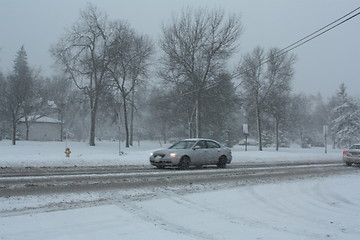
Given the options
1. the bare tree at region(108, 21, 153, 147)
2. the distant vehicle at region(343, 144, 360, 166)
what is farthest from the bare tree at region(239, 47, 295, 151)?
the distant vehicle at region(343, 144, 360, 166)

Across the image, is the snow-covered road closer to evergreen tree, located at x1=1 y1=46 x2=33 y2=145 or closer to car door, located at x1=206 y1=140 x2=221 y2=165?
car door, located at x1=206 y1=140 x2=221 y2=165

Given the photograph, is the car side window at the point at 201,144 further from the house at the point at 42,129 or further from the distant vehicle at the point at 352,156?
the house at the point at 42,129

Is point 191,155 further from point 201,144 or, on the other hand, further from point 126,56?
point 126,56

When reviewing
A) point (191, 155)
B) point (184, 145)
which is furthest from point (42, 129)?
point (191, 155)

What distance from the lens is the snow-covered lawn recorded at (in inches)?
239

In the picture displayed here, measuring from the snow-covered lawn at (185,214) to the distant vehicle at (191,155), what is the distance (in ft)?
19.3

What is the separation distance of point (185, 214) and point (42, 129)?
60647 mm

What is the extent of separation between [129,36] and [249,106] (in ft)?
62.8

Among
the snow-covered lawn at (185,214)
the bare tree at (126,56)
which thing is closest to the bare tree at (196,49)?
the bare tree at (126,56)

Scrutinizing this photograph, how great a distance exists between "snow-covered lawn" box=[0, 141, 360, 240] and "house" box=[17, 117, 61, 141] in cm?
5711

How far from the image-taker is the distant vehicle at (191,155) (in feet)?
55.6

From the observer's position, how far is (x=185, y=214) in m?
7.50

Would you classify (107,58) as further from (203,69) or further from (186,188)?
(186,188)

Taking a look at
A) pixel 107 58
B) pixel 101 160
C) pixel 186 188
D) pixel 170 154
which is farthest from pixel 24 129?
pixel 186 188
